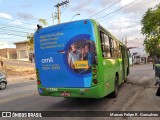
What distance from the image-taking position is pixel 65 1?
43.5m

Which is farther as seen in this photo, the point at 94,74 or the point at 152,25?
the point at 152,25

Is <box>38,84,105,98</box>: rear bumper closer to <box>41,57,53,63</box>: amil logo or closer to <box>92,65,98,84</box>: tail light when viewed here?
<box>92,65,98,84</box>: tail light

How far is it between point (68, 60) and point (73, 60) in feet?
0.66

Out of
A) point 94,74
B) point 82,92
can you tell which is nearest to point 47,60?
point 82,92

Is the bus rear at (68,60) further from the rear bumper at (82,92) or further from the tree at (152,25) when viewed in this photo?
the tree at (152,25)

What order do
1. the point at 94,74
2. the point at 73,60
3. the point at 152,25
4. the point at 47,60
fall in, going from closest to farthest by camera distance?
1. the point at 94,74
2. the point at 73,60
3. the point at 47,60
4. the point at 152,25

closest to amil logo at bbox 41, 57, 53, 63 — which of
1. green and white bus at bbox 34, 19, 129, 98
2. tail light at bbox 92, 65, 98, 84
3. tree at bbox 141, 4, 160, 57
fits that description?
green and white bus at bbox 34, 19, 129, 98

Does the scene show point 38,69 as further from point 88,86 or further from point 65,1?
point 65,1

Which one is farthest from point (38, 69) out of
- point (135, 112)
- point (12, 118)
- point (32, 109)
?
point (135, 112)

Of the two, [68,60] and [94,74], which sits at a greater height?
[68,60]

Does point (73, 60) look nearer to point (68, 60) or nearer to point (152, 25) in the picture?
point (68, 60)

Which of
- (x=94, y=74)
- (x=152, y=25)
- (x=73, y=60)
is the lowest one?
(x=94, y=74)

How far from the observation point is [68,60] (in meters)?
9.00

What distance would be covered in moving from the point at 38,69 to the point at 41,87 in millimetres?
706
